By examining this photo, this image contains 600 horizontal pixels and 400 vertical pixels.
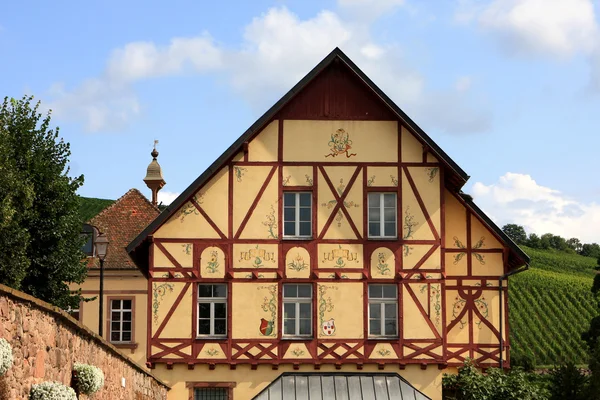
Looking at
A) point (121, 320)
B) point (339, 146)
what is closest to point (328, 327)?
point (339, 146)

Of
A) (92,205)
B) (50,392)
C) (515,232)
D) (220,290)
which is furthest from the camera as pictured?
(515,232)

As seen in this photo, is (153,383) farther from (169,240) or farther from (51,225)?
(51,225)

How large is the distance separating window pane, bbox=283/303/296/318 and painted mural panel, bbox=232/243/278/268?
40.8 inches

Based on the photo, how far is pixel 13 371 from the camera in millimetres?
12539

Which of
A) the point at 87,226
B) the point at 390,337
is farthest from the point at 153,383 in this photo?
the point at 87,226

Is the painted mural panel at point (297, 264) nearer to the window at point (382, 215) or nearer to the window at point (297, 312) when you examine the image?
the window at point (297, 312)

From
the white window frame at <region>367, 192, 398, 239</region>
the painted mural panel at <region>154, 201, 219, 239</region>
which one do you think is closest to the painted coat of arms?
the white window frame at <region>367, 192, 398, 239</region>

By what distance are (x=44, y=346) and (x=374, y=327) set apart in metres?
14.7

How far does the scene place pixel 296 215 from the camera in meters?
28.0

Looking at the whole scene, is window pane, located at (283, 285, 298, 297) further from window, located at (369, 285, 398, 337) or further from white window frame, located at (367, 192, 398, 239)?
white window frame, located at (367, 192, 398, 239)

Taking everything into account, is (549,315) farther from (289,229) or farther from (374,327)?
(289,229)

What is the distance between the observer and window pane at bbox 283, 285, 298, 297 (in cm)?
2770

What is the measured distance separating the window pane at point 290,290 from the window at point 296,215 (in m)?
1.34

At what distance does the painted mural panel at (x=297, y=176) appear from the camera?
27953mm
